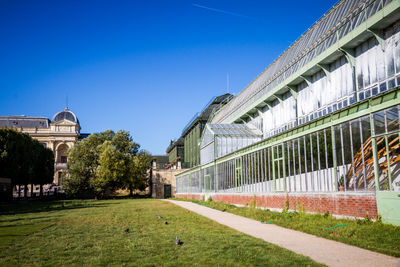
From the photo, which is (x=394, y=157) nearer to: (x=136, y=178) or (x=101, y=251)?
(x=101, y=251)

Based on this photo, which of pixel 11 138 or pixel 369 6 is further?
pixel 11 138

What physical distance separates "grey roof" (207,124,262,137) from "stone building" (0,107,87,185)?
65761 millimetres

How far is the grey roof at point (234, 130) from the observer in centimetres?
3127

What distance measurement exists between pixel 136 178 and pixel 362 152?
40.4 metres

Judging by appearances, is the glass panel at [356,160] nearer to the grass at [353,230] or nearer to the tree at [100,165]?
the grass at [353,230]

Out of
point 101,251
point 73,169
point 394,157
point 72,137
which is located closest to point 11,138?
point 73,169

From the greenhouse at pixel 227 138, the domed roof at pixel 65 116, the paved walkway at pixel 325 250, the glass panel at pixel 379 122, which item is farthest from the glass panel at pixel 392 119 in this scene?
the domed roof at pixel 65 116

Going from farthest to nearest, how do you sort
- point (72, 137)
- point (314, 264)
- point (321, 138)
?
1. point (72, 137)
2. point (321, 138)
3. point (314, 264)

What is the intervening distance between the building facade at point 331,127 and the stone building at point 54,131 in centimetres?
6848

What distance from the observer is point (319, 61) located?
20531 millimetres

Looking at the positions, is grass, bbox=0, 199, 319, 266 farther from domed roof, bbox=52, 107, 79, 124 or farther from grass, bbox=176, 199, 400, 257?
domed roof, bbox=52, 107, 79, 124

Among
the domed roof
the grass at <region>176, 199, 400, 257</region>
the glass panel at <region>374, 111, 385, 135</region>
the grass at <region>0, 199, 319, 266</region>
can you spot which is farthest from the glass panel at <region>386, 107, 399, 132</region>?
the domed roof

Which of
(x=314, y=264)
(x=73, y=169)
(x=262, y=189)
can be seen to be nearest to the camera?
(x=314, y=264)

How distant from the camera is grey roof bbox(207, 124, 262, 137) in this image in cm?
3127
